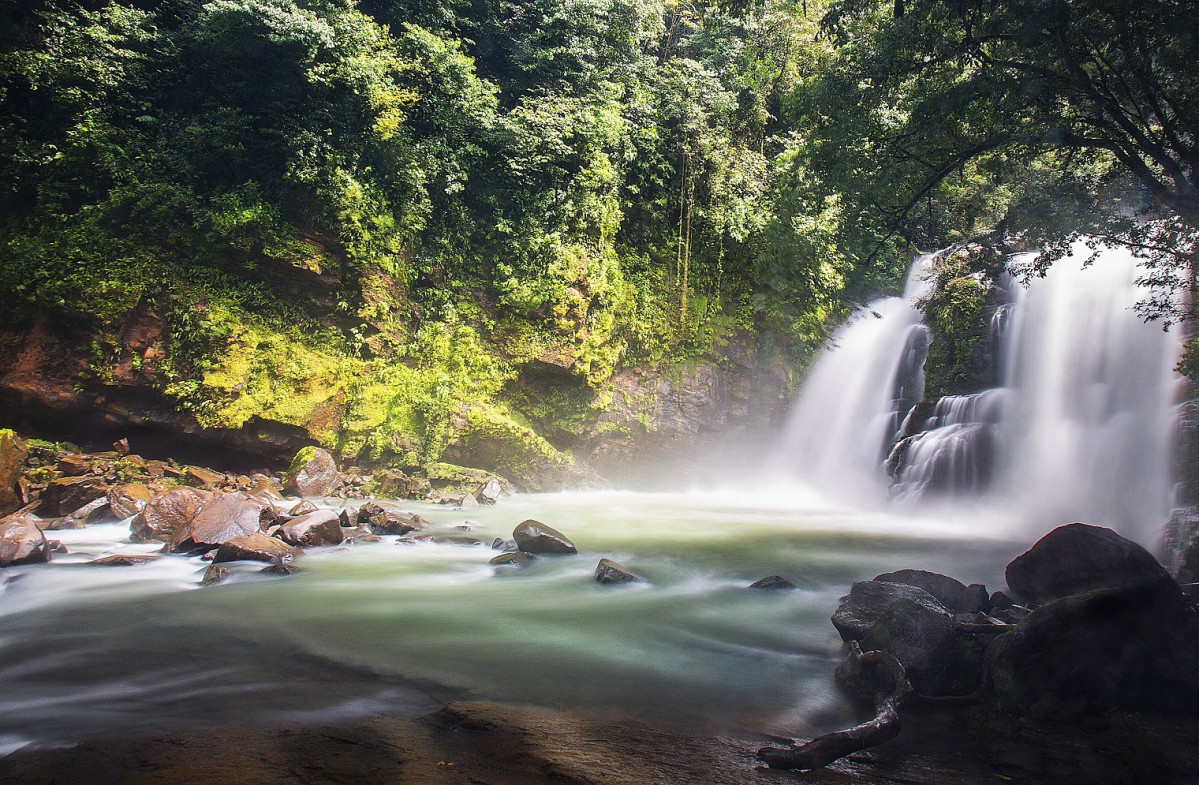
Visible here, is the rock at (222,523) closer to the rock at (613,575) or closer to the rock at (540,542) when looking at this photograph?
the rock at (540,542)

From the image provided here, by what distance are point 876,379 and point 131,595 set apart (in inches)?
631

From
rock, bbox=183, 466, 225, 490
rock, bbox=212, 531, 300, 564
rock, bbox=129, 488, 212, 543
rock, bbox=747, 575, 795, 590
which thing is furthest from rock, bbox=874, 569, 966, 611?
rock, bbox=183, 466, 225, 490

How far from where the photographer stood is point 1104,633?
342 centimetres

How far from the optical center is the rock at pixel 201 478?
1003 centimetres

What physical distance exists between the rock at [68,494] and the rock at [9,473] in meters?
0.31

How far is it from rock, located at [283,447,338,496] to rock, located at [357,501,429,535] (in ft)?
7.64

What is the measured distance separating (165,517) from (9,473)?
8.31 feet

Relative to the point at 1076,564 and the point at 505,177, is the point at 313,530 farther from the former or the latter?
the point at 505,177

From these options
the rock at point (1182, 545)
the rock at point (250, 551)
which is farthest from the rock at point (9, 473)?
the rock at point (1182, 545)

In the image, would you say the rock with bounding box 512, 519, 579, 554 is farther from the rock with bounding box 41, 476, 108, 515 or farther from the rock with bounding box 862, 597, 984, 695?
the rock with bounding box 41, 476, 108, 515

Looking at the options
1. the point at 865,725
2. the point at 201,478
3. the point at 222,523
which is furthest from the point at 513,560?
the point at 201,478

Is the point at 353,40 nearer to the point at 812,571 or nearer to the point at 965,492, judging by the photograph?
the point at 812,571

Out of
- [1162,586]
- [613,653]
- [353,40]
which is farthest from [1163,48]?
[353,40]

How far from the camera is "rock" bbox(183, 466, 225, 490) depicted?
1003 cm
